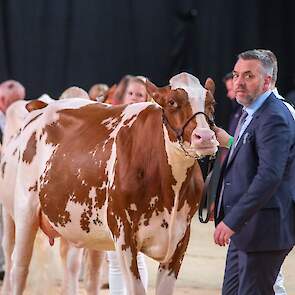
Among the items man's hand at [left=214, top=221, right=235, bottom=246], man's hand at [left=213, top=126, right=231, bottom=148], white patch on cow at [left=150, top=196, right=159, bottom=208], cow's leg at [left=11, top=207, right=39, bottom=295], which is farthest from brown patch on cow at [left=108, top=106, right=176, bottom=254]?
cow's leg at [left=11, top=207, right=39, bottom=295]


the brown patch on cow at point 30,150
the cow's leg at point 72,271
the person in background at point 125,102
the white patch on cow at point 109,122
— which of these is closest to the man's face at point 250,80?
the white patch on cow at point 109,122

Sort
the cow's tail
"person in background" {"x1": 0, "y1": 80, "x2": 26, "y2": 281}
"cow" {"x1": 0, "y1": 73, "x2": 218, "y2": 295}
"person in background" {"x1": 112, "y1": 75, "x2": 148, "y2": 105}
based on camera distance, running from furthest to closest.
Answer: "person in background" {"x1": 0, "y1": 80, "x2": 26, "y2": 281} < "person in background" {"x1": 112, "y1": 75, "x2": 148, "y2": 105} < the cow's tail < "cow" {"x1": 0, "y1": 73, "x2": 218, "y2": 295}

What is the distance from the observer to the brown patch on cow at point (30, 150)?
458 centimetres

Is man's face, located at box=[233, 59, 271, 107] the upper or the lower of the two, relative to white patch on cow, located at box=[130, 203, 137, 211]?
upper

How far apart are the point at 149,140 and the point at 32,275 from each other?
1.59 metres

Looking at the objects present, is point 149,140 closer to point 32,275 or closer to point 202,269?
point 32,275

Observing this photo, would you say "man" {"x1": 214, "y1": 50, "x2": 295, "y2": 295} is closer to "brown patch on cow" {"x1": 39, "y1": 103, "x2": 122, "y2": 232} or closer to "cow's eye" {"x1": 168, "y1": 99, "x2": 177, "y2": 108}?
"cow's eye" {"x1": 168, "y1": 99, "x2": 177, "y2": 108}

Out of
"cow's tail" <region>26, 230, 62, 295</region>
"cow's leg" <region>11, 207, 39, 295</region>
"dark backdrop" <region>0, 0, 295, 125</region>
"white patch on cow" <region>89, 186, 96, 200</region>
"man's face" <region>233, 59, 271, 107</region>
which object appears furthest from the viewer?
"dark backdrop" <region>0, 0, 295, 125</region>

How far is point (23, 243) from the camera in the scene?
4.62 metres

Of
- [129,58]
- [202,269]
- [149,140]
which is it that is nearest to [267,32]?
[129,58]

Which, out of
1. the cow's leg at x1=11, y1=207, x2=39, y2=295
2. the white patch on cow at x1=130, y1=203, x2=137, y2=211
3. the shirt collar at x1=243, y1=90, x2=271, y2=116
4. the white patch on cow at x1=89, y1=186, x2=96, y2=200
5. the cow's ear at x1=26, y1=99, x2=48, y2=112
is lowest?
the cow's leg at x1=11, y1=207, x2=39, y2=295

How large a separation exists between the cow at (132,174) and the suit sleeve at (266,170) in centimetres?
27

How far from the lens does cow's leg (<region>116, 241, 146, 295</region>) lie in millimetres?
3771

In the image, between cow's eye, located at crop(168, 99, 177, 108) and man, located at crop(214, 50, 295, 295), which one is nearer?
man, located at crop(214, 50, 295, 295)
